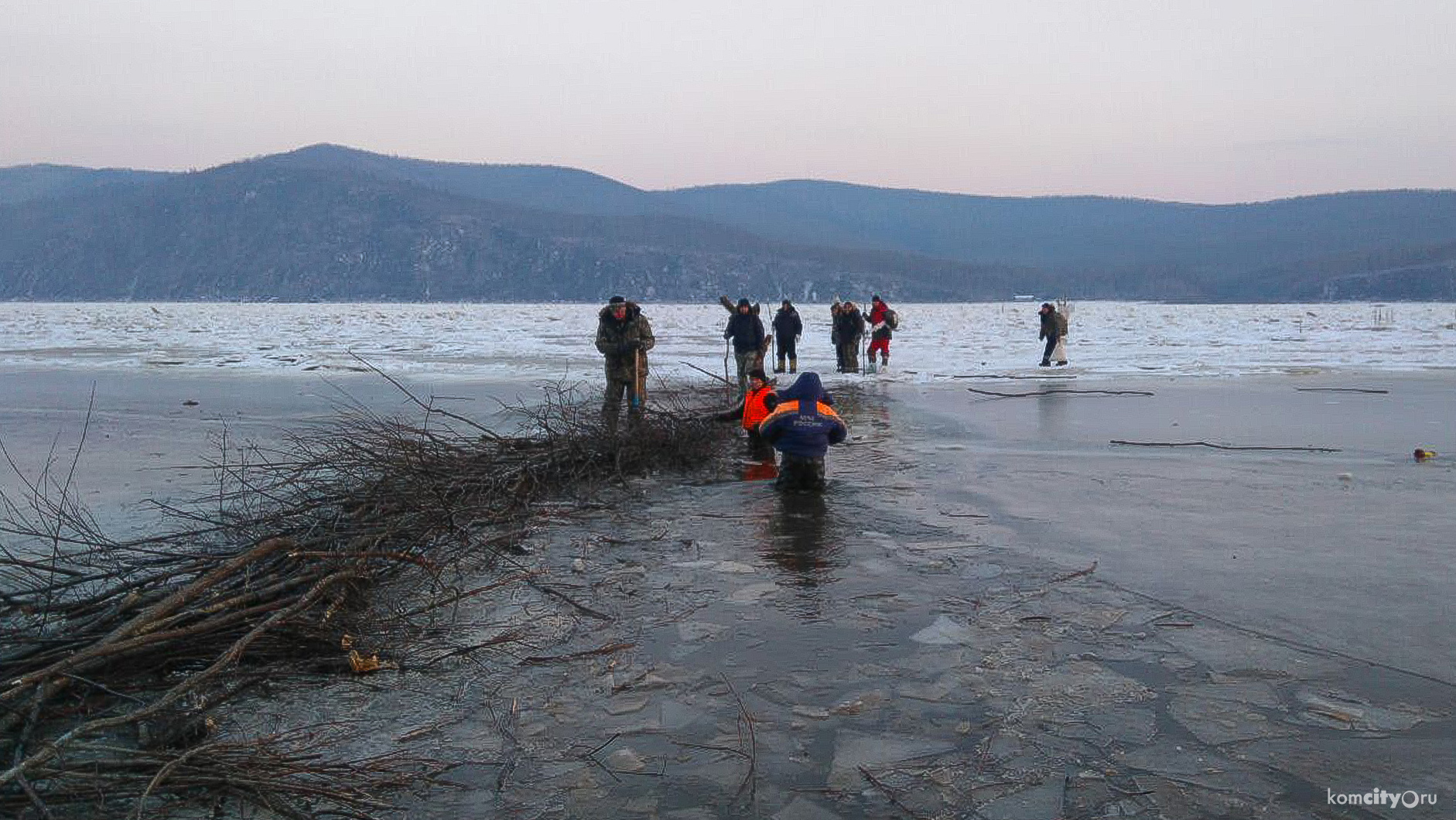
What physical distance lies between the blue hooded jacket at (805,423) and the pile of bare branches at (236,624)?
78.8 inches

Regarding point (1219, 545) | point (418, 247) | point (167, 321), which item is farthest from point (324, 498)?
point (418, 247)

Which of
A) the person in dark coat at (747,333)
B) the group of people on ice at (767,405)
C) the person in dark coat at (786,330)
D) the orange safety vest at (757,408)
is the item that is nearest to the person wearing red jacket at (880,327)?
the person in dark coat at (786,330)

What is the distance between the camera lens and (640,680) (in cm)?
464

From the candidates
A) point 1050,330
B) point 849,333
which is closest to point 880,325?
point 849,333

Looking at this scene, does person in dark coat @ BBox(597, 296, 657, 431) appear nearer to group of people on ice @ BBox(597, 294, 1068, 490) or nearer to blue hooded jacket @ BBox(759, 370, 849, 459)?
group of people on ice @ BBox(597, 294, 1068, 490)

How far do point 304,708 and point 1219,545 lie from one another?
18.3 ft

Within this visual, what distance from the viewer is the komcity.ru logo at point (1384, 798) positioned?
3.51 metres

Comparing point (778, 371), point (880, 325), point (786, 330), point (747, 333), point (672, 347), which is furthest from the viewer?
point (672, 347)

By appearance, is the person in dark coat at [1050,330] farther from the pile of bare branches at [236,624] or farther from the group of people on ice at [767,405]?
the pile of bare branches at [236,624]

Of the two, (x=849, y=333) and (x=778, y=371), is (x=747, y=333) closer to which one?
(x=778, y=371)

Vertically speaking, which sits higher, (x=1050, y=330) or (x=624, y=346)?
(x=1050, y=330)

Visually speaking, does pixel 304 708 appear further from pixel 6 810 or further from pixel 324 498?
pixel 324 498

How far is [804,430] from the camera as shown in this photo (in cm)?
859

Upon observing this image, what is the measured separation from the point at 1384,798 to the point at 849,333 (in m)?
18.8
